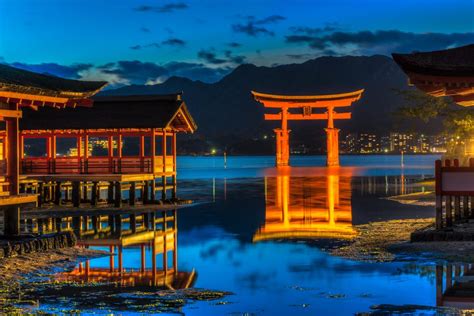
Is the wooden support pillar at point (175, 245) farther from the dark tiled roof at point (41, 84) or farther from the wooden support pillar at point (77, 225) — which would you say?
the dark tiled roof at point (41, 84)

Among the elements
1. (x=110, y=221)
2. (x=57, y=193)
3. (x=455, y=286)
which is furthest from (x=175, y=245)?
(x=57, y=193)

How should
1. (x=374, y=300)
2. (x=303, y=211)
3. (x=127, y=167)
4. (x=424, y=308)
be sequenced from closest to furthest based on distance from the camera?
(x=424, y=308), (x=374, y=300), (x=303, y=211), (x=127, y=167)

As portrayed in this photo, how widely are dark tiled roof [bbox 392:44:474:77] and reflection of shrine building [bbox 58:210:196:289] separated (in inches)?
268

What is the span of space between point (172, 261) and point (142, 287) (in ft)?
11.1

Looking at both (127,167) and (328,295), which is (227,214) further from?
(328,295)

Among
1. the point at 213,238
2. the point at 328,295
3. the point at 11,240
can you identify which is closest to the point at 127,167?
the point at 213,238

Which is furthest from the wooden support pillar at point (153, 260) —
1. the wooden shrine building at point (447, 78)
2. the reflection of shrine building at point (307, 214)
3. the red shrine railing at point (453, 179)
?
the red shrine railing at point (453, 179)

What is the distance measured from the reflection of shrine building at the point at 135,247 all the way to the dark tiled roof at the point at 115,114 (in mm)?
5695

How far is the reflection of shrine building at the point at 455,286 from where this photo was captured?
35.9 feet

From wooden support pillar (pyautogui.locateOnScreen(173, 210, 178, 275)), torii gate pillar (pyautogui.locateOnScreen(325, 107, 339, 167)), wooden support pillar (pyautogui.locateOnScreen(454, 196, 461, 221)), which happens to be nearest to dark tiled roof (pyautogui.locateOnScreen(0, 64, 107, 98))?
wooden support pillar (pyautogui.locateOnScreen(173, 210, 178, 275))

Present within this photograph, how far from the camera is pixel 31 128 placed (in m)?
35.2

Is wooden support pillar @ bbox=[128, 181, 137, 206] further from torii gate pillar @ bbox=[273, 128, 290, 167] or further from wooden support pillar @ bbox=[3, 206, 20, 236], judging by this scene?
torii gate pillar @ bbox=[273, 128, 290, 167]

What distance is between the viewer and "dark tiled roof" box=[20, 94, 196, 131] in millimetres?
33875

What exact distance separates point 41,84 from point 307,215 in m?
12.2
